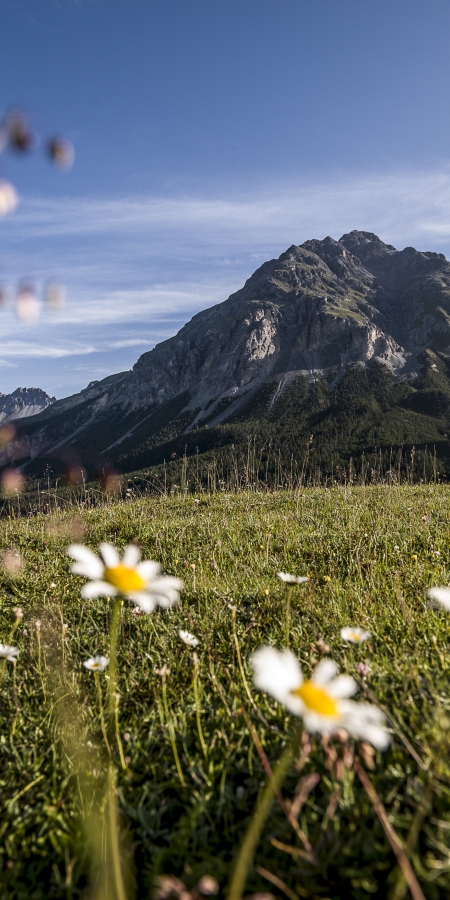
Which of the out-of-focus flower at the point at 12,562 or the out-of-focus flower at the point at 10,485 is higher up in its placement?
the out-of-focus flower at the point at 10,485

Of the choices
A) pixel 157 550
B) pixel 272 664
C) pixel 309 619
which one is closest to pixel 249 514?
pixel 157 550

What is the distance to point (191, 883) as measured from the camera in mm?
1807

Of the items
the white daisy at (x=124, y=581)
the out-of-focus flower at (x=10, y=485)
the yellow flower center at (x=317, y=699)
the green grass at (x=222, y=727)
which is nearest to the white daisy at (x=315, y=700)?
the yellow flower center at (x=317, y=699)

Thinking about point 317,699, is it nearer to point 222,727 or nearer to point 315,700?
point 315,700

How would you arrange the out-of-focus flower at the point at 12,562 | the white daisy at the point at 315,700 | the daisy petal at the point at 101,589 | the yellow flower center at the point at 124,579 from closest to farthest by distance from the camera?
the white daisy at the point at 315,700
the daisy petal at the point at 101,589
the yellow flower center at the point at 124,579
the out-of-focus flower at the point at 12,562

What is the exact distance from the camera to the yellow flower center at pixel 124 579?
1.70m

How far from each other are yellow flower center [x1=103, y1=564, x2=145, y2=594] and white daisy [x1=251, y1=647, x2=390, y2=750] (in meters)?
0.63

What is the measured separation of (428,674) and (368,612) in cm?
130

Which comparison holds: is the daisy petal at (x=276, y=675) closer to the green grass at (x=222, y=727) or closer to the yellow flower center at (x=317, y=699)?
the yellow flower center at (x=317, y=699)

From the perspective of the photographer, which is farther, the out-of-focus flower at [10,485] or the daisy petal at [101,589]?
the out-of-focus flower at [10,485]

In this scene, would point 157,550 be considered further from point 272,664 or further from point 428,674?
point 272,664

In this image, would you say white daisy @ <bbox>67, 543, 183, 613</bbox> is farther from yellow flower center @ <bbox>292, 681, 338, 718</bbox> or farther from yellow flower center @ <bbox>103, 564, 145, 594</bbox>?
yellow flower center @ <bbox>292, 681, 338, 718</bbox>

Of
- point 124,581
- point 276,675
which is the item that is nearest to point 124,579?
point 124,581

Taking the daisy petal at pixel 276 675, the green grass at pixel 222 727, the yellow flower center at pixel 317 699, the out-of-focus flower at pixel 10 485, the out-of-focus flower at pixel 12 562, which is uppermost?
the daisy petal at pixel 276 675
